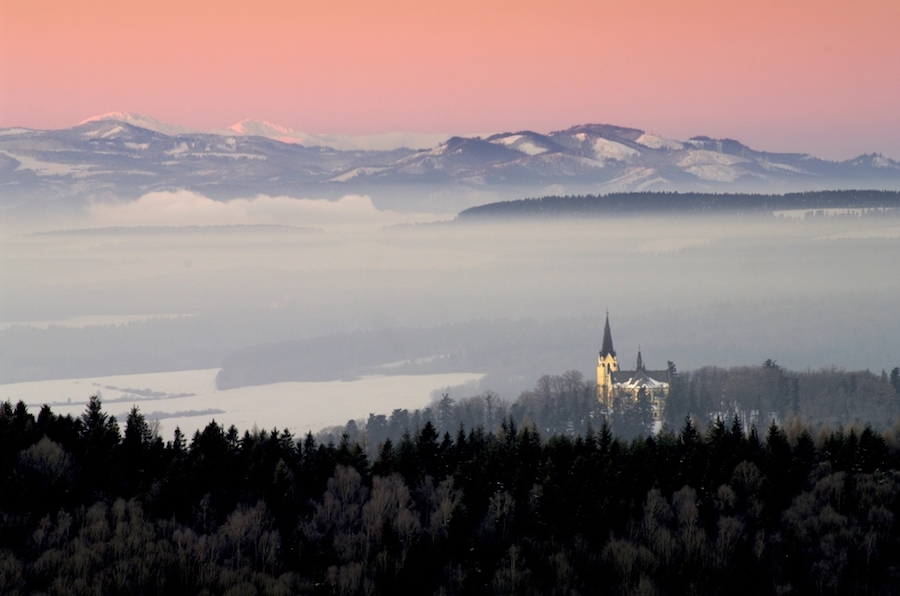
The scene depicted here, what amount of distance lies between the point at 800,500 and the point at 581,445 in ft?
54.7

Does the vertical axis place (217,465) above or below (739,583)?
above

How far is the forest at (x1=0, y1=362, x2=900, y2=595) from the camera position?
68.9 metres

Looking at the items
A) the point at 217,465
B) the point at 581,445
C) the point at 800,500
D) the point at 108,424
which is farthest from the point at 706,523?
the point at 108,424

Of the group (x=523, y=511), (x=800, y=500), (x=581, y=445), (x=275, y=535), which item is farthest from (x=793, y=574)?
(x=275, y=535)

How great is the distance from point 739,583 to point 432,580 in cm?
1663

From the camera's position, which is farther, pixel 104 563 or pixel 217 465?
pixel 217 465

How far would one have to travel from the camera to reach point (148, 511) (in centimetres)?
7456

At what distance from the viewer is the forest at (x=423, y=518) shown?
226ft

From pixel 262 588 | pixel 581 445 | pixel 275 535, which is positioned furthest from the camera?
pixel 581 445

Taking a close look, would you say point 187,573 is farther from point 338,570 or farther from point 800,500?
point 800,500

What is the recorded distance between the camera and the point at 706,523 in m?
79.3

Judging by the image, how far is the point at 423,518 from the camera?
78875 millimetres

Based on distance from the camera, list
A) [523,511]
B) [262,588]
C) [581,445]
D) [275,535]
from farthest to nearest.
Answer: [581,445] < [523,511] < [275,535] < [262,588]

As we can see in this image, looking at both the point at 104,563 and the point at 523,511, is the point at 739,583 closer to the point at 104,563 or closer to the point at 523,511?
the point at 523,511
